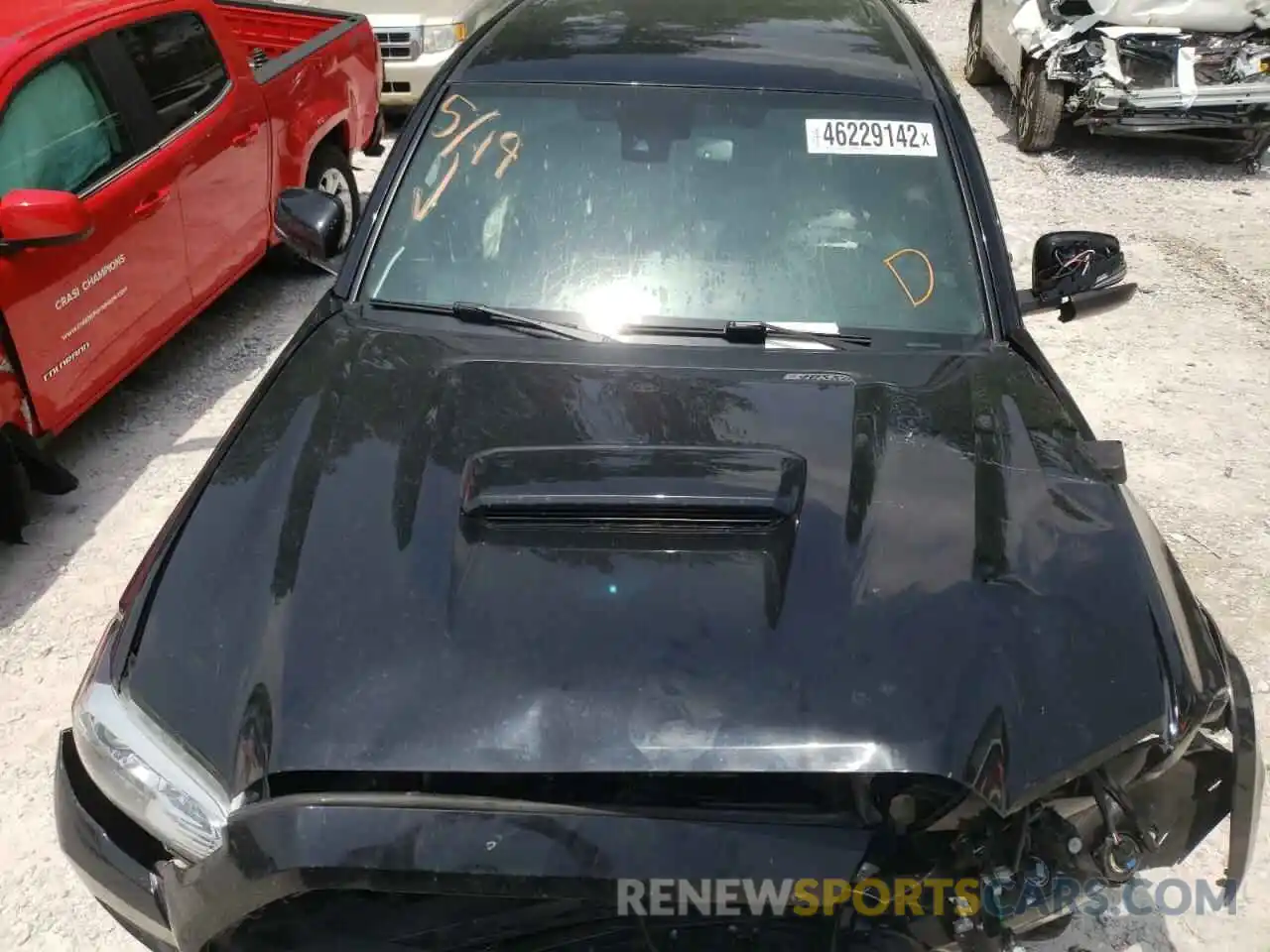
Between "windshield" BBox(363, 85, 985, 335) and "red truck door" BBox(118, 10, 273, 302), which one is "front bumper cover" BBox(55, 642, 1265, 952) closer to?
"windshield" BBox(363, 85, 985, 335)

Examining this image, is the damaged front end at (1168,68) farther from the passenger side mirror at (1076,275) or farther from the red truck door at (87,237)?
the red truck door at (87,237)

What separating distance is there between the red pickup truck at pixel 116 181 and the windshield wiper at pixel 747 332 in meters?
2.10

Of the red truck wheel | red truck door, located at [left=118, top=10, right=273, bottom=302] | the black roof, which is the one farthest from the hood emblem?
the red truck wheel

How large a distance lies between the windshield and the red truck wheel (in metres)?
3.13

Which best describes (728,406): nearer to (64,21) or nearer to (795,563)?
(795,563)

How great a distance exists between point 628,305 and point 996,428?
918 millimetres

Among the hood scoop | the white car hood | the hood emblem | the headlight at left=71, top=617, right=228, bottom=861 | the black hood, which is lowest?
the headlight at left=71, top=617, right=228, bottom=861

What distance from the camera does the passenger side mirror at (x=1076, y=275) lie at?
2979 mm

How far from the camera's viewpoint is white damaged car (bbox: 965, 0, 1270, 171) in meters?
7.81

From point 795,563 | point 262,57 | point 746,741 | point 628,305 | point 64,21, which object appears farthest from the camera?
point 262,57

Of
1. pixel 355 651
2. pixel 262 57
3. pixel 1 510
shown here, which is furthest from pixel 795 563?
pixel 262 57

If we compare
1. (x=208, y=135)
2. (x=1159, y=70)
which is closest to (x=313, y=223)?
(x=208, y=135)

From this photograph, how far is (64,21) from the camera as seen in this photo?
4.23 metres

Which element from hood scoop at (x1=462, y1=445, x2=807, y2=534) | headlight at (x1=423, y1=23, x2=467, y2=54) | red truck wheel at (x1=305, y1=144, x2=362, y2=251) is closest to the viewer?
hood scoop at (x1=462, y1=445, x2=807, y2=534)
